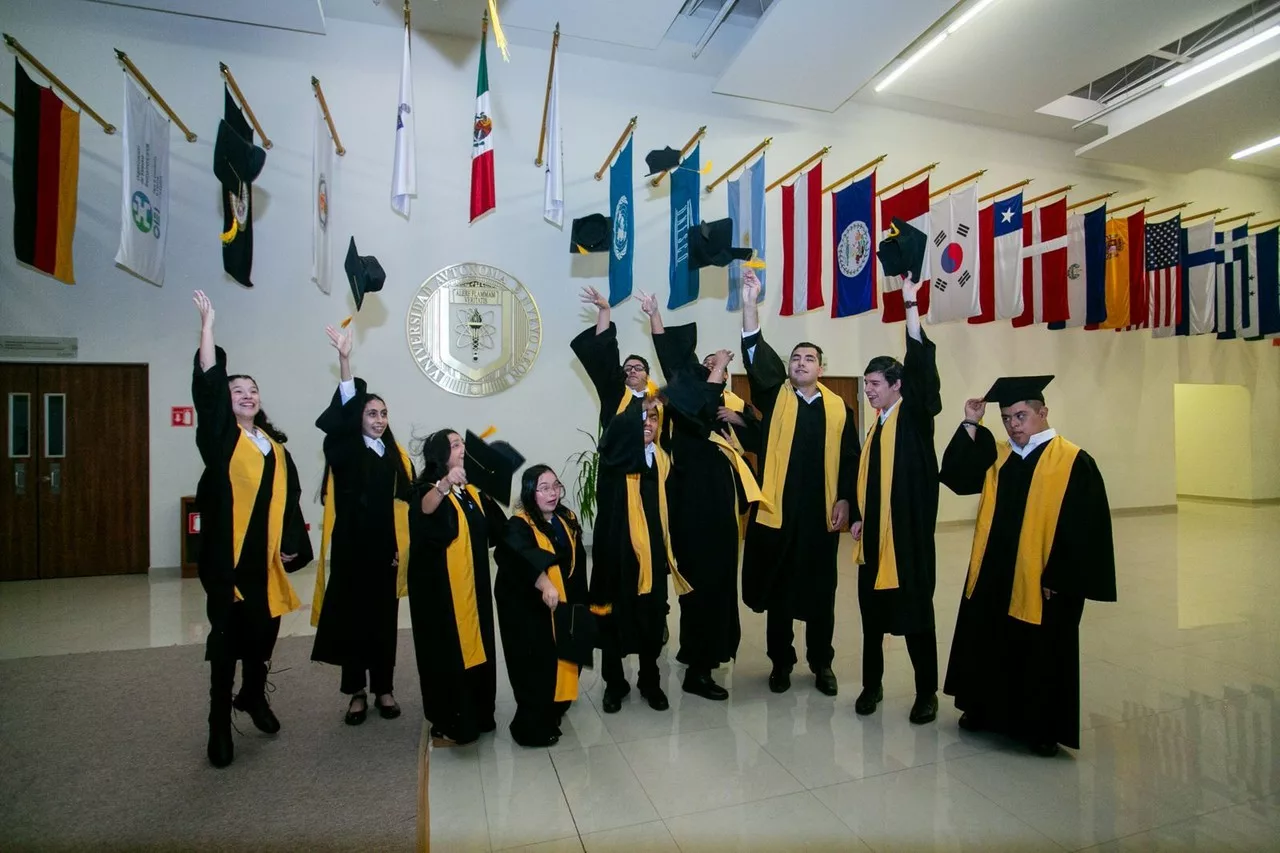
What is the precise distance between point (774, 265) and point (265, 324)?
583cm

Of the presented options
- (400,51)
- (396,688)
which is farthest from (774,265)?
(396,688)

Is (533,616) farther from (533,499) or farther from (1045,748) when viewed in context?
(1045,748)

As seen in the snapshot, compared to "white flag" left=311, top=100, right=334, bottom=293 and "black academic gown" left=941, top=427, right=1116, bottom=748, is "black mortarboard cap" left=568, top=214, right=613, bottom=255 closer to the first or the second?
"white flag" left=311, top=100, right=334, bottom=293

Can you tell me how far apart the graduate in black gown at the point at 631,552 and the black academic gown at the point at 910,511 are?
995 millimetres

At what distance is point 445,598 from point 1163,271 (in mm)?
10428

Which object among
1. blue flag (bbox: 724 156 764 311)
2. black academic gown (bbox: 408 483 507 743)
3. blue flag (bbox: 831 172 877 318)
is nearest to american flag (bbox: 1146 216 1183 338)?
blue flag (bbox: 831 172 877 318)

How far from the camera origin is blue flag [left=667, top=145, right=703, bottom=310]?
261 inches

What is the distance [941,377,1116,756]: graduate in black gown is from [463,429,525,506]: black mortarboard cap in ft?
7.08

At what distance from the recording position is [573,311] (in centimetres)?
747

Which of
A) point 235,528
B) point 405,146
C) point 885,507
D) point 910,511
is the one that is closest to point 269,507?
point 235,528

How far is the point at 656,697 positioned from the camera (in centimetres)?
350

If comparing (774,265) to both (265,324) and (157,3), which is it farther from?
(157,3)

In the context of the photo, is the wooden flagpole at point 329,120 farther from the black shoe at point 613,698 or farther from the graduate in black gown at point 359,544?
the black shoe at point 613,698

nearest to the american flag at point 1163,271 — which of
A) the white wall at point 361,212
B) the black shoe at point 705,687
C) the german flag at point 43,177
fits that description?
the white wall at point 361,212
